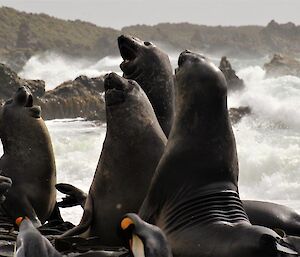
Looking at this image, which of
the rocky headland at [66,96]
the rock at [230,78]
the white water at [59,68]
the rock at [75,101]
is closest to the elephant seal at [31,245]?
the rocky headland at [66,96]

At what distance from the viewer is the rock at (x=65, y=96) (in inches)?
1368

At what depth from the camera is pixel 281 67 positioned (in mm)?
56812

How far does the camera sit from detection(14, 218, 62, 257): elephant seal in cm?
344

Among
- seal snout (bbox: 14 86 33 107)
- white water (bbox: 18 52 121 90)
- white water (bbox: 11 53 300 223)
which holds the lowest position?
white water (bbox: 18 52 121 90)

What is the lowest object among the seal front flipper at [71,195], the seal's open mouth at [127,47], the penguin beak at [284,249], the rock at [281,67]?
the rock at [281,67]

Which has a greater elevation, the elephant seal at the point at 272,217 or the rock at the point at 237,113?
the elephant seal at the point at 272,217

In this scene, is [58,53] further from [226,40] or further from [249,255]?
[249,255]

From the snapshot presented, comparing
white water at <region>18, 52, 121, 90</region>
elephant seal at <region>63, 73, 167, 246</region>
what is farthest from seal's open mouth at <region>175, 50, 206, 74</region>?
white water at <region>18, 52, 121, 90</region>

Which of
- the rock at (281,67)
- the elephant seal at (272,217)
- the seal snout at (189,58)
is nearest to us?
the seal snout at (189,58)

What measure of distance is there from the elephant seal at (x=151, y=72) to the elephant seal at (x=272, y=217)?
3.46ft

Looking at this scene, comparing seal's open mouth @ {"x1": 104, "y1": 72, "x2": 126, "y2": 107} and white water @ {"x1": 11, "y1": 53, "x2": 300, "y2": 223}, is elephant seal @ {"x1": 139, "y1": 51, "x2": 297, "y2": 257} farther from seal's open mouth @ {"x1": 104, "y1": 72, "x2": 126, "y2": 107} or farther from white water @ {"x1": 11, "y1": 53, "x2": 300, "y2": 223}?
white water @ {"x1": 11, "y1": 53, "x2": 300, "y2": 223}

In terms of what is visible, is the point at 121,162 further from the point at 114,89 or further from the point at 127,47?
the point at 127,47

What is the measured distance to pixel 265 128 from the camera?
31578 millimetres

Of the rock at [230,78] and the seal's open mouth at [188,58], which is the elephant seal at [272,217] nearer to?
the seal's open mouth at [188,58]
